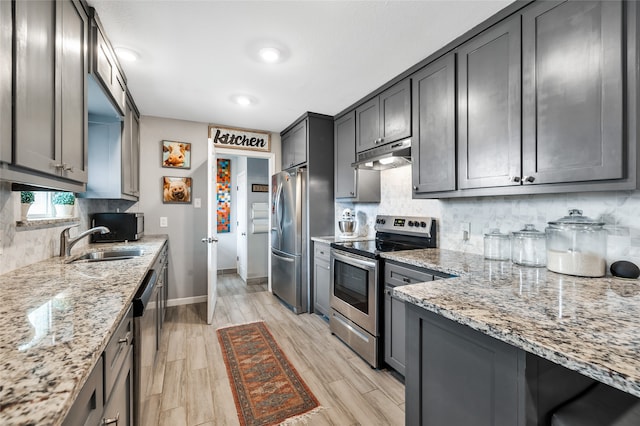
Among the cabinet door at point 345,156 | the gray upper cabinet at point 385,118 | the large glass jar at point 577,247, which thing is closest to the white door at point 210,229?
the cabinet door at point 345,156

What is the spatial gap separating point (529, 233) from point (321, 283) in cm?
208

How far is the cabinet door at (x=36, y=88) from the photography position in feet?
3.17

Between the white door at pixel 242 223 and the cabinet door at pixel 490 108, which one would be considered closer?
the cabinet door at pixel 490 108

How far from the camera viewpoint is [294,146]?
3799 millimetres

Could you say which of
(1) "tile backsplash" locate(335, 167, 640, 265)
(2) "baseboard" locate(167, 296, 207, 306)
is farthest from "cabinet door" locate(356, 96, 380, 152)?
(2) "baseboard" locate(167, 296, 207, 306)

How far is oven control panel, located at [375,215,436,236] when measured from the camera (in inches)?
97.0

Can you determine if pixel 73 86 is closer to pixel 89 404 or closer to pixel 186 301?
pixel 89 404

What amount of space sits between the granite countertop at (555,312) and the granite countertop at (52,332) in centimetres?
103

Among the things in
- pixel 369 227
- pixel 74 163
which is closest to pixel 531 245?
pixel 369 227

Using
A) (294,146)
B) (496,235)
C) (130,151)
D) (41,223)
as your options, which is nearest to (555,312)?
(496,235)

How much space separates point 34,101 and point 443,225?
2590mm

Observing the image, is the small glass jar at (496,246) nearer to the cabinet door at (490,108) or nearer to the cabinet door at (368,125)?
the cabinet door at (490,108)

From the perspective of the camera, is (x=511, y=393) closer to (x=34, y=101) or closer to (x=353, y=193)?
(x=34, y=101)

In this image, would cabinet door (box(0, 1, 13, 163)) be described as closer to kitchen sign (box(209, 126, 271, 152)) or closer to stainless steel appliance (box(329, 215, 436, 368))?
stainless steel appliance (box(329, 215, 436, 368))
